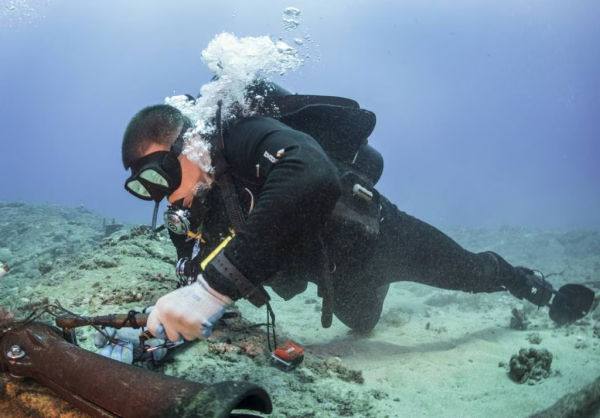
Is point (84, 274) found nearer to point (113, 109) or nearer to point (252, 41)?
point (252, 41)

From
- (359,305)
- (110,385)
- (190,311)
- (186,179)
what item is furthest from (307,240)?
(359,305)

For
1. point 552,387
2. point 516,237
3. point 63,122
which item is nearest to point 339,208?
point 552,387

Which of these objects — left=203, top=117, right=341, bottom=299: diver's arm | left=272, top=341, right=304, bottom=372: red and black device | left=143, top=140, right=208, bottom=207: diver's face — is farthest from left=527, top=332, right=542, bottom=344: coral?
left=143, top=140, right=208, bottom=207: diver's face

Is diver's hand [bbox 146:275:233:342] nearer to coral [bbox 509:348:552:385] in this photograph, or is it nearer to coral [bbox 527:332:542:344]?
coral [bbox 509:348:552:385]

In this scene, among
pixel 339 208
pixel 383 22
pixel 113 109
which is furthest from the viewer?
pixel 113 109

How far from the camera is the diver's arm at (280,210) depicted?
2031 mm

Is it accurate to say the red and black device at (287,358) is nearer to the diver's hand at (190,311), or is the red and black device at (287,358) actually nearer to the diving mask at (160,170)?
the diver's hand at (190,311)

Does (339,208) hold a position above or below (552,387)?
above

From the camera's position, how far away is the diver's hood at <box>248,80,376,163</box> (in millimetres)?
3191

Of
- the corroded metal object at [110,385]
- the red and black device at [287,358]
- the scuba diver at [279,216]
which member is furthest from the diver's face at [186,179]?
the red and black device at [287,358]

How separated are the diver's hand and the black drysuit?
80 mm

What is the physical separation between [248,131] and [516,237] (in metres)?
18.6

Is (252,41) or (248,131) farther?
(252,41)

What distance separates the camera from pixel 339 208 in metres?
3.06
